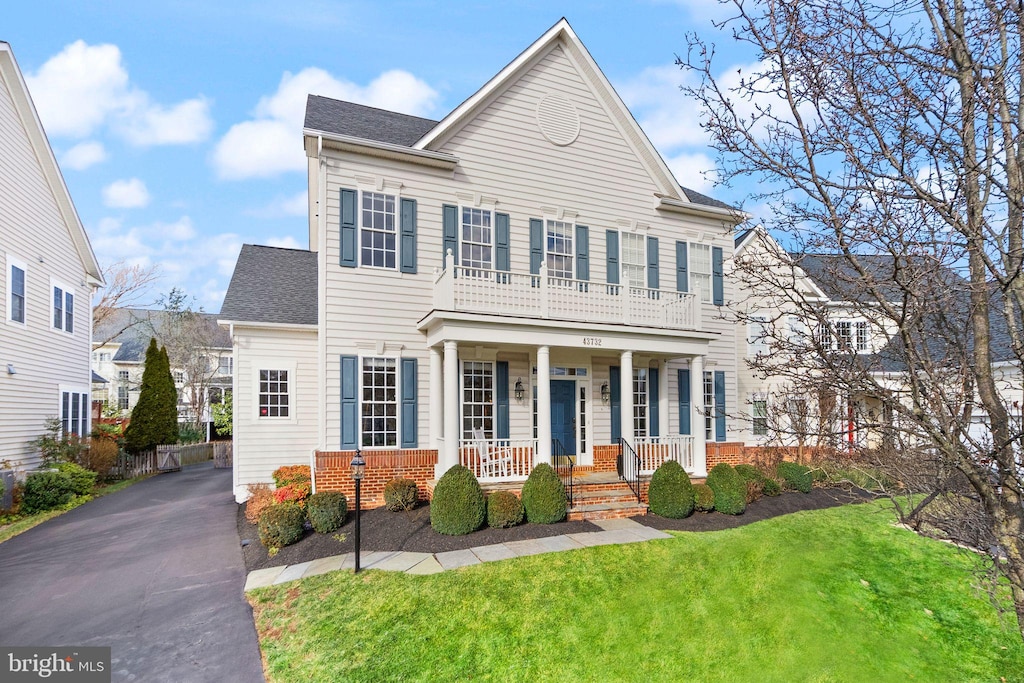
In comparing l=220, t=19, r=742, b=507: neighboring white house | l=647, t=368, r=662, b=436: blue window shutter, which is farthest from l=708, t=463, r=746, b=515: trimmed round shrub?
l=647, t=368, r=662, b=436: blue window shutter

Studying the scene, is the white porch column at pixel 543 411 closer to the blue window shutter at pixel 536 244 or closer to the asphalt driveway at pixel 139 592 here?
the blue window shutter at pixel 536 244

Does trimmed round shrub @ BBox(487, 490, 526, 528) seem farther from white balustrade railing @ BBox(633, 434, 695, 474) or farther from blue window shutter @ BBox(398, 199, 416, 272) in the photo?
blue window shutter @ BBox(398, 199, 416, 272)

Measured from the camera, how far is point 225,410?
28562 mm

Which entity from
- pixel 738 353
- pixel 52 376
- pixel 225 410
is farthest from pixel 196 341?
pixel 738 353

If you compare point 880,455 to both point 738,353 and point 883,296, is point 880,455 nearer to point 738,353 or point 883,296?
point 883,296

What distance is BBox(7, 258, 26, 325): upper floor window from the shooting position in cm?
1502

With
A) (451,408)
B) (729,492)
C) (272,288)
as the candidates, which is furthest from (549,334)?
(272,288)

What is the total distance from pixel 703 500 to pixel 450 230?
27.5 ft

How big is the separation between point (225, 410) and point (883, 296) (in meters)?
30.2

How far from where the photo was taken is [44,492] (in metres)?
14.4

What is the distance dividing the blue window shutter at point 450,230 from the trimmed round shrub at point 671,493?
265 inches

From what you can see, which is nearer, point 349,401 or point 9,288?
point 349,401

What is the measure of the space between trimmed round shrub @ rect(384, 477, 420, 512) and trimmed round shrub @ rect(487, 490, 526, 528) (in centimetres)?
181

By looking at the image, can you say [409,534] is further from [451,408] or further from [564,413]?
[564,413]
